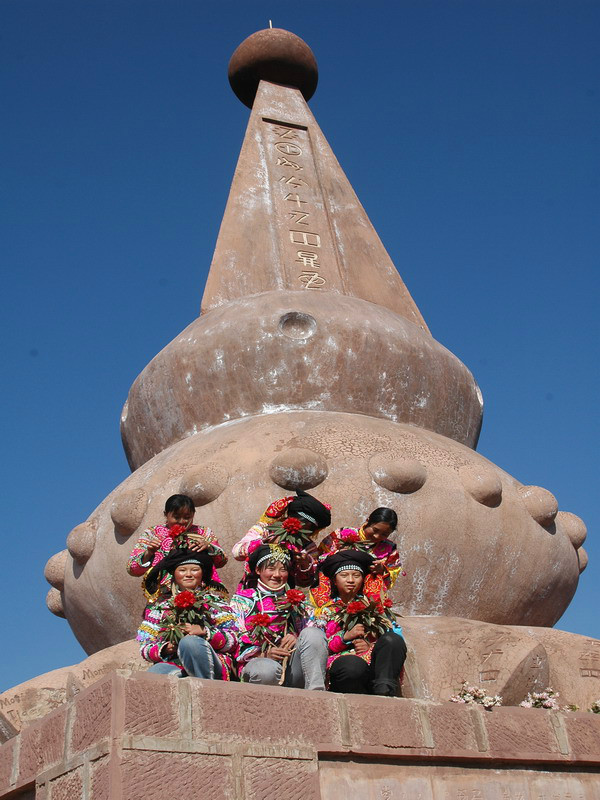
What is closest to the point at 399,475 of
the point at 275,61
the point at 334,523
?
the point at 334,523

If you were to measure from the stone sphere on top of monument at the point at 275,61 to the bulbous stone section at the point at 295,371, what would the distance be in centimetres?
405

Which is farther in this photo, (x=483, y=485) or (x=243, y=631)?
(x=483, y=485)

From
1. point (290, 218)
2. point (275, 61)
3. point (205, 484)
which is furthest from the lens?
point (275, 61)

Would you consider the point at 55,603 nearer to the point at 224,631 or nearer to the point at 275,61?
the point at 224,631

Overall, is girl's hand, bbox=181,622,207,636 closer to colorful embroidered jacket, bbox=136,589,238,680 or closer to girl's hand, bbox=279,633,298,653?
colorful embroidered jacket, bbox=136,589,238,680

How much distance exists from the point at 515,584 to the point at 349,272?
3.69m

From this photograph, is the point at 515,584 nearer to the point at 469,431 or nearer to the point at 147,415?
the point at 469,431

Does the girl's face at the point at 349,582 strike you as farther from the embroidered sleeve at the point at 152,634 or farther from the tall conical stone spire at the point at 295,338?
the tall conical stone spire at the point at 295,338

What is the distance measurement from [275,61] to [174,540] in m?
7.29

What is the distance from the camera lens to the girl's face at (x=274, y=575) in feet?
16.2

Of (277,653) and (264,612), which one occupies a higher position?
(264,612)

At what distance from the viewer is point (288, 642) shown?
4695mm

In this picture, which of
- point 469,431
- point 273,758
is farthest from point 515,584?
point 273,758

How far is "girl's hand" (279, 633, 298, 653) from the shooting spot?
15.3 feet
